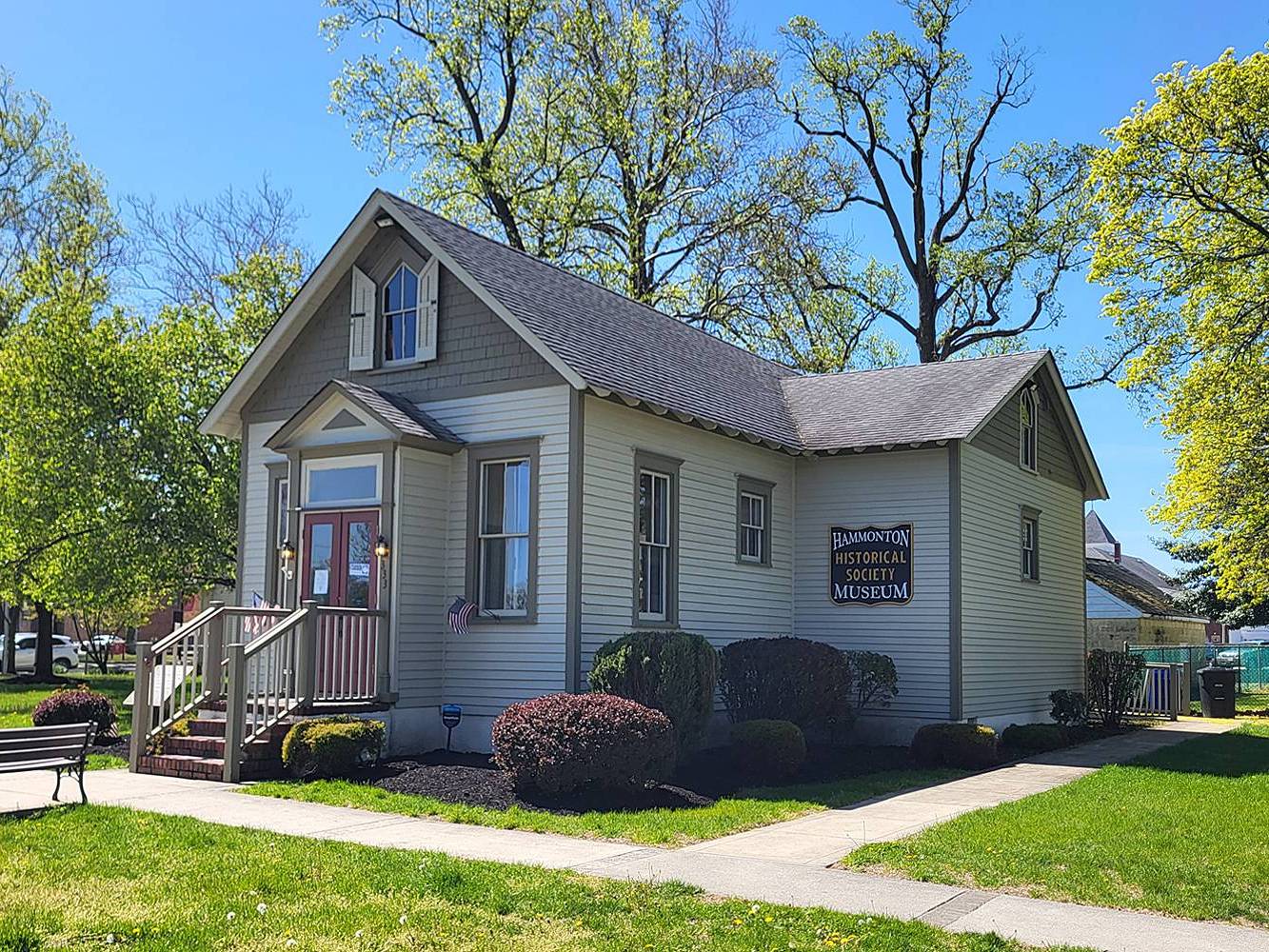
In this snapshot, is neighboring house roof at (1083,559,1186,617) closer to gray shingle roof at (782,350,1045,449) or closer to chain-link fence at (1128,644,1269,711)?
chain-link fence at (1128,644,1269,711)

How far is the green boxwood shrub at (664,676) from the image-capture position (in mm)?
14594

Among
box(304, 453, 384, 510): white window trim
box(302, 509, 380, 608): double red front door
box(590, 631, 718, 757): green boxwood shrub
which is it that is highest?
box(304, 453, 384, 510): white window trim

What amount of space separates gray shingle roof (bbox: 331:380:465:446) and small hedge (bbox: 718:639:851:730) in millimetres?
4855

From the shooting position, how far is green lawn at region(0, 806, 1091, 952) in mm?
7375

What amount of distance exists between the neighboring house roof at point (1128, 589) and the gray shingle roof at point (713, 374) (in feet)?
64.2

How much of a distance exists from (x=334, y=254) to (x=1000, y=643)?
12182 mm

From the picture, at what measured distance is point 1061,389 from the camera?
2350 centimetres

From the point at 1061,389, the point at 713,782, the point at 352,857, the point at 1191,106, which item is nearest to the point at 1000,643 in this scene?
the point at 1061,389

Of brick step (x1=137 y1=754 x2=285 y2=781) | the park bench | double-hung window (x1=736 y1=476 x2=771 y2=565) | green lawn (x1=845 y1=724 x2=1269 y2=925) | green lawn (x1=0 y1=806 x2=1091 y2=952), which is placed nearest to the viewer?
green lawn (x1=0 y1=806 x2=1091 y2=952)

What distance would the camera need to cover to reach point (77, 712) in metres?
17.6

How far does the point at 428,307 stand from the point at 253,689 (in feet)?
18.3

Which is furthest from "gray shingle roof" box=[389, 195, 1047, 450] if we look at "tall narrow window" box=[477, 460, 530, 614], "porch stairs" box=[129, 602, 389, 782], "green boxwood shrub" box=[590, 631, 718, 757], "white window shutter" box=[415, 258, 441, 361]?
"porch stairs" box=[129, 602, 389, 782]

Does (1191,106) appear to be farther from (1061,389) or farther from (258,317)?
(258,317)

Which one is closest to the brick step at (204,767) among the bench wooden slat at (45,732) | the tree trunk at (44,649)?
the bench wooden slat at (45,732)
